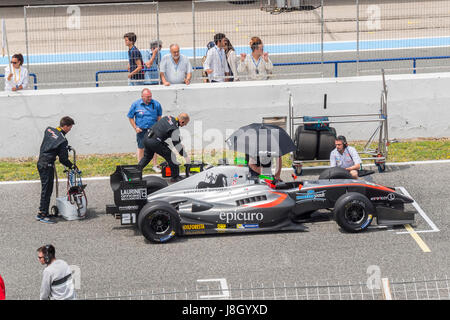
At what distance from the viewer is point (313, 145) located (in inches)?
558

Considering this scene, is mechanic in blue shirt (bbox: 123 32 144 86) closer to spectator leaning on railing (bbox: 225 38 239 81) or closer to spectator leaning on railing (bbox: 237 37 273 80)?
spectator leaning on railing (bbox: 225 38 239 81)

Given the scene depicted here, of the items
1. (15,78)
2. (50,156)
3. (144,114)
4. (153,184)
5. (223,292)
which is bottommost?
(223,292)

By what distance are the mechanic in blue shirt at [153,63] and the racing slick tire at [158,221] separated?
6.15 meters

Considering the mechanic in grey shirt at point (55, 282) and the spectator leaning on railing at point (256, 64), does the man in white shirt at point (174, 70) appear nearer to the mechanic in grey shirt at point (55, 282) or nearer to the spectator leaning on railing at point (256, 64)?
the spectator leaning on railing at point (256, 64)

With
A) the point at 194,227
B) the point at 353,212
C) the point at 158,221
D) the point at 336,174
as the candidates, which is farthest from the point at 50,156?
the point at 353,212

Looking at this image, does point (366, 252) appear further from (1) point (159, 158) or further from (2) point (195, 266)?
(1) point (159, 158)

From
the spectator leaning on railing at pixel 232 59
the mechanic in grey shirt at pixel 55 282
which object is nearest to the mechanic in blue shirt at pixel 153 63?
the spectator leaning on railing at pixel 232 59

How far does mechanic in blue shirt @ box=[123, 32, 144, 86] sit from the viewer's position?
16.0m

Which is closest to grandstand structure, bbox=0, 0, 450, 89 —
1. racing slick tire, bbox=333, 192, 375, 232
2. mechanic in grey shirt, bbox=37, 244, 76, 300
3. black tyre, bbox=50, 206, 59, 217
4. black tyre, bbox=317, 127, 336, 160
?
black tyre, bbox=317, 127, 336, 160

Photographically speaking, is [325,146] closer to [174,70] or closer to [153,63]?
[174,70]

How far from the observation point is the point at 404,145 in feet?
52.2

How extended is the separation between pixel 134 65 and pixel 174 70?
103cm
